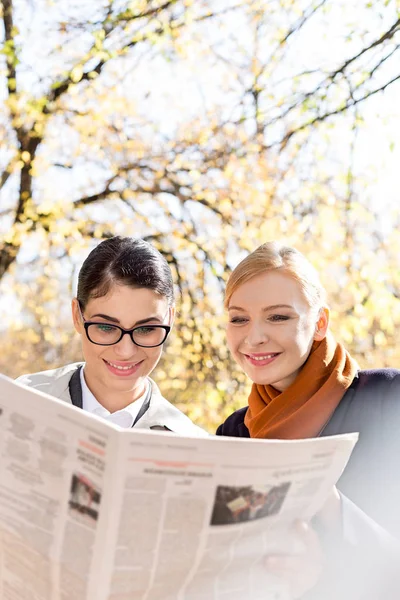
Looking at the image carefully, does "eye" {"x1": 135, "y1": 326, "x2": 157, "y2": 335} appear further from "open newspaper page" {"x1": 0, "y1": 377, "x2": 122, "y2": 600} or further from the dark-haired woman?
"open newspaper page" {"x1": 0, "y1": 377, "x2": 122, "y2": 600}

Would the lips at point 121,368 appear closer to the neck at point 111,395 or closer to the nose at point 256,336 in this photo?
the neck at point 111,395

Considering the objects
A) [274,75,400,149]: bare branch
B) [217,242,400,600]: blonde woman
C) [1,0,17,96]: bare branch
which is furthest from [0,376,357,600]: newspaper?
[1,0,17,96]: bare branch

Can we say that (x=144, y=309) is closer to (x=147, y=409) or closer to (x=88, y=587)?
(x=147, y=409)

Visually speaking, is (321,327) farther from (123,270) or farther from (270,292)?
(123,270)

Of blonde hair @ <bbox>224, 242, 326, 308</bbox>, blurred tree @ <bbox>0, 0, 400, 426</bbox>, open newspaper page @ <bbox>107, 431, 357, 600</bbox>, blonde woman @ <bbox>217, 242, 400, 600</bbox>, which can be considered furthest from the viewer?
blurred tree @ <bbox>0, 0, 400, 426</bbox>

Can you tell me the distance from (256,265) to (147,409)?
0.42 meters

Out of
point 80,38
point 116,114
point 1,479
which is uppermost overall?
point 80,38

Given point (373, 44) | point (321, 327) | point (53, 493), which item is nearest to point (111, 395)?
point (321, 327)

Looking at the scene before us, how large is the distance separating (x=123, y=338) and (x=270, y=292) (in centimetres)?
34

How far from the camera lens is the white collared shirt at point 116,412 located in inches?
64.1

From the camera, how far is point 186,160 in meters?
5.18

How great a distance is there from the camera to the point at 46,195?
5.62 meters

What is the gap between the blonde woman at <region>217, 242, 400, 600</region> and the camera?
1505 millimetres

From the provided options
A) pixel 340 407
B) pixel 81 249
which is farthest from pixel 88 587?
pixel 81 249
